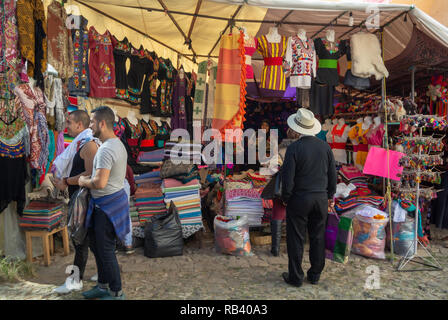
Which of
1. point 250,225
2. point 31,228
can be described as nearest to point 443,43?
point 250,225

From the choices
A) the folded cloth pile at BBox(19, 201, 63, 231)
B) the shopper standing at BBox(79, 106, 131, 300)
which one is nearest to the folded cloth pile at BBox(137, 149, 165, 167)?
the folded cloth pile at BBox(19, 201, 63, 231)

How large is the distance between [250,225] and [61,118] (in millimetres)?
3065

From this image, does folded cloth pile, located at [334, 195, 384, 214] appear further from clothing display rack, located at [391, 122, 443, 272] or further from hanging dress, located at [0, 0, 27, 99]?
hanging dress, located at [0, 0, 27, 99]

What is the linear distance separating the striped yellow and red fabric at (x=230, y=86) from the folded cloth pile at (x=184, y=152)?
64cm

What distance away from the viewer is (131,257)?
13.8 ft

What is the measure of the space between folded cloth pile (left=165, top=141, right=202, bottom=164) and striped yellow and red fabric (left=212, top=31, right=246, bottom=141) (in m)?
0.64

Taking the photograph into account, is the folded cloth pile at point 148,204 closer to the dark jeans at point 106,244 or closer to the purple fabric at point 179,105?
the dark jeans at point 106,244

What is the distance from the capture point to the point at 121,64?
5.89m

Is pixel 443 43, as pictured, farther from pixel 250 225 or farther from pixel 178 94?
pixel 178 94

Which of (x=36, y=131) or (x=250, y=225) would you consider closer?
(x=36, y=131)

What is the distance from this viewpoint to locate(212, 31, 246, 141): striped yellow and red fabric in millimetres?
4422

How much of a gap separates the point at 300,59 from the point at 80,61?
3.32 m

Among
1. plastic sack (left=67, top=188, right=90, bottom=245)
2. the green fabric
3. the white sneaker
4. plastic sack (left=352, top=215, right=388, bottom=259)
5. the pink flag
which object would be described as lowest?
the white sneaker

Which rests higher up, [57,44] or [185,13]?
[185,13]
